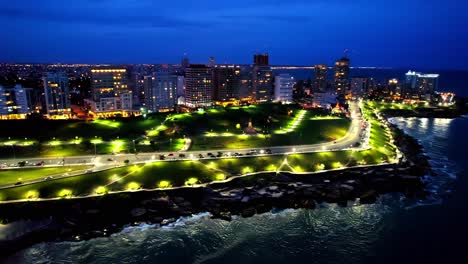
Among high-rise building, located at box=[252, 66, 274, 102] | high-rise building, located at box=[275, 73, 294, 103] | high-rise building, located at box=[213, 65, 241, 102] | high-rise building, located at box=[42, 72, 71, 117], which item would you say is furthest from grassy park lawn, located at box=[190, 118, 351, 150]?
high-rise building, located at box=[252, 66, 274, 102]

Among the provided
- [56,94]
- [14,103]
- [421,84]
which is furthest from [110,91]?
[421,84]

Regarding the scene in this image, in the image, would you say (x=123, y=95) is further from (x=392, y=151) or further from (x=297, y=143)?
(x=392, y=151)

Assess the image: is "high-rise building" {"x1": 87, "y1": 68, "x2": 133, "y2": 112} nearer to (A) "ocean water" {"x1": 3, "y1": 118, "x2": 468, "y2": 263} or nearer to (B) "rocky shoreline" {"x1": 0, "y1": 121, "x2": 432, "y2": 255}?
(B) "rocky shoreline" {"x1": 0, "y1": 121, "x2": 432, "y2": 255}


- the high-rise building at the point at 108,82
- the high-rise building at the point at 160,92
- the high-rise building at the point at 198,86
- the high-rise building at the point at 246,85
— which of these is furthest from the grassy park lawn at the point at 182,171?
the high-rise building at the point at 246,85

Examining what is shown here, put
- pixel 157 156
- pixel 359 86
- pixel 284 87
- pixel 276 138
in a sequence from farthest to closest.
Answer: pixel 359 86, pixel 284 87, pixel 276 138, pixel 157 156

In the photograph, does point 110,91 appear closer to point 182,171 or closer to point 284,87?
point 182,171

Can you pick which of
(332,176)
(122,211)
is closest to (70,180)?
(122,211)
